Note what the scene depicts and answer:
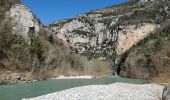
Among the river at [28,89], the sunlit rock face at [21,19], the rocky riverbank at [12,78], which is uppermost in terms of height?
the sunlit rock face at [21,19]

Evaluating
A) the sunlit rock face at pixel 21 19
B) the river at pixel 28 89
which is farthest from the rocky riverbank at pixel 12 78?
the sunlit rock face at pixel 21 19

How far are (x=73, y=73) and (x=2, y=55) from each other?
55.2m

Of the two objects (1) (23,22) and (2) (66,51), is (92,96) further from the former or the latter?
(2) (66,51)

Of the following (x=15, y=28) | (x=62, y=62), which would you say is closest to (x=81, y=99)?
(x=15, y=28)

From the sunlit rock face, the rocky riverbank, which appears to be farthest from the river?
the sunlit rock face

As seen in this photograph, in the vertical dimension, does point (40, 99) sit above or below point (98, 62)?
below

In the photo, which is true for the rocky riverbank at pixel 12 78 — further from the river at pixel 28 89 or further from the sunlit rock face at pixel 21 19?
the sunlit rock face at pixel 21 19

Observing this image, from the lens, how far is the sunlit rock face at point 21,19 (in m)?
118

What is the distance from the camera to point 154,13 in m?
199

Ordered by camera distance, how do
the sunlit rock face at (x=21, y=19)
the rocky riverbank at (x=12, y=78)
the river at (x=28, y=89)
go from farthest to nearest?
the sunlit rock face at (x=21, y=19) → the rocky riverbank at (x=12, y=78) → the river at (x=28, y=89)

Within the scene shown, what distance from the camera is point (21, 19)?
411 ft

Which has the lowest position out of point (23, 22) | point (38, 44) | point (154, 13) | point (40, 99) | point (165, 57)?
point (40, 99)

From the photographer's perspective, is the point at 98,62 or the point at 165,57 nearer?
the point at 165,57

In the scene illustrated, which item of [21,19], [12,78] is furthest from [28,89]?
[21,19]
